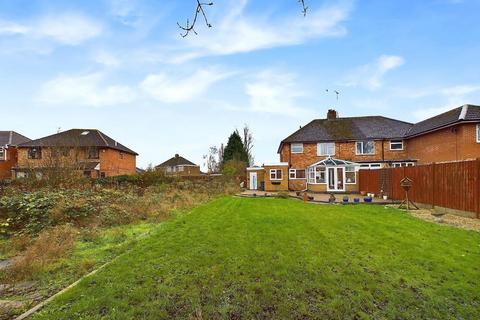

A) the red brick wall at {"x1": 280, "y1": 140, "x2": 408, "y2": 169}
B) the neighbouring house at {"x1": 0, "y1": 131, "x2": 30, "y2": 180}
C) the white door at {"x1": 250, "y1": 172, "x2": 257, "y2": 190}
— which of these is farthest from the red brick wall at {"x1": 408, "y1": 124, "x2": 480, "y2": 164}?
the neighbouring house at {"x1": 0, "y1": 131, "x2": 30, "y2": 180}

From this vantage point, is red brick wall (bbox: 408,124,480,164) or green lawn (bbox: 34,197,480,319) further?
red brick wall (bbox: 408,124,480,164)

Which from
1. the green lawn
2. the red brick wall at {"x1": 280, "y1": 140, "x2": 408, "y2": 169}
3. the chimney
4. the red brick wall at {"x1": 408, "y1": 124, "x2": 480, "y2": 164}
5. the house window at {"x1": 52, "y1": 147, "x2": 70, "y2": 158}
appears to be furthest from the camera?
the chimney

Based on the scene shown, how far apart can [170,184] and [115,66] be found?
14283 mm

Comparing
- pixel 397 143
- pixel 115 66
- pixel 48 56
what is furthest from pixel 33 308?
pixel 397 143

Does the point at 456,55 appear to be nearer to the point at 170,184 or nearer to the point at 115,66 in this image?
the point at 115,66

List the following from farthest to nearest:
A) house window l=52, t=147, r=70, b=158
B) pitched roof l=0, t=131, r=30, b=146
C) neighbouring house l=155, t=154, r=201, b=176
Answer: neighbouring house l=155, t=154, r=201, b=176
pitched roof l=0, t=131, r=30, b=146
house window l=52, t=147, r=70, b=158

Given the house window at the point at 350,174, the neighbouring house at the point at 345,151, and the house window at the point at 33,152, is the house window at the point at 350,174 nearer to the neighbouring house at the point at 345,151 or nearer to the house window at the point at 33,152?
the neighbouring house at the point at 345,151

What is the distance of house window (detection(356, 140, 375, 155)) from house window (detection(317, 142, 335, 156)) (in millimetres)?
2548

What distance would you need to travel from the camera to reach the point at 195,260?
19.8 feet

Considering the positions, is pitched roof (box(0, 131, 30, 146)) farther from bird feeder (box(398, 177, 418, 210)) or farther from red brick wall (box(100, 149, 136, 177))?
bird feeder (box(398, 177, 418, 210))

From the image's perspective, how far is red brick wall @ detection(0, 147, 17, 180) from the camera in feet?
131

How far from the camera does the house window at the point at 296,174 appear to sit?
32.3 metres

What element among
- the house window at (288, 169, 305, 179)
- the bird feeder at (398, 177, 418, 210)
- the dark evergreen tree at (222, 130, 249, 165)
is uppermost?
the dark evergreen tree at (222, 130, 249, 165)

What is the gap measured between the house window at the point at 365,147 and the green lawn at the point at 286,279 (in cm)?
2440
